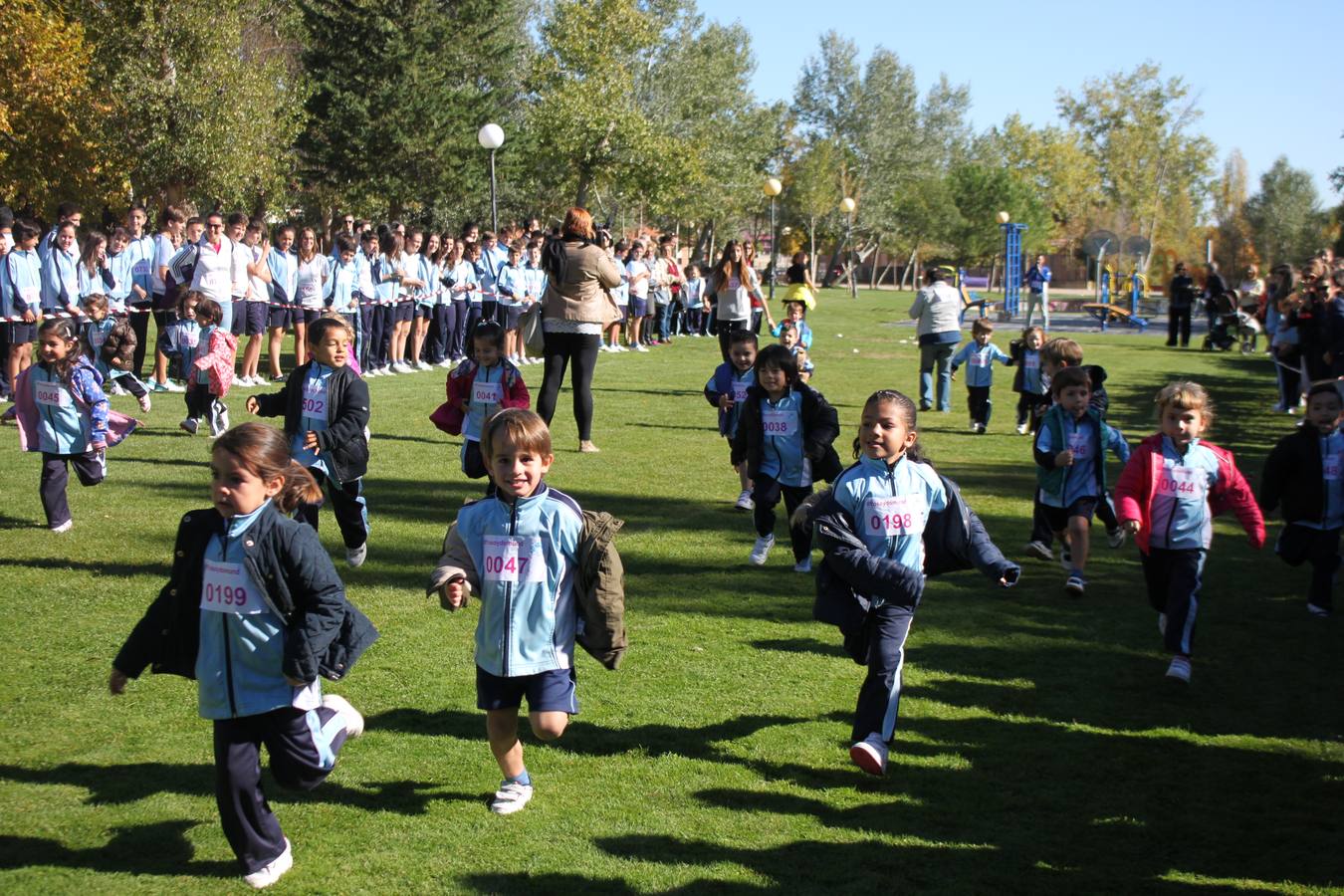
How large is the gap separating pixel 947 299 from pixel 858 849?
13.7 metres

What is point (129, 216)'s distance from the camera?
17891mm

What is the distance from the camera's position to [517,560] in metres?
4.73

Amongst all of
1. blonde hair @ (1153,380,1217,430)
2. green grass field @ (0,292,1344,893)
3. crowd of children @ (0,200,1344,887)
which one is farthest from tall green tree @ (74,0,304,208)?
blonde hair @ (1153,380,1217,430)

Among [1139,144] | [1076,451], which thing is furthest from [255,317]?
[1139,144]

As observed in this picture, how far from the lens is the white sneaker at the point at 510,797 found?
4.82 metres

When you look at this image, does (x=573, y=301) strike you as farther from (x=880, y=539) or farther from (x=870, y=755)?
(x=870, y=755)

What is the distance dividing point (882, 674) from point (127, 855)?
2.95 meters

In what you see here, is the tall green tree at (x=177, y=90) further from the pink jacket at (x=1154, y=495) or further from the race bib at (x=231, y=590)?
the race bib at (x=231, y=590)

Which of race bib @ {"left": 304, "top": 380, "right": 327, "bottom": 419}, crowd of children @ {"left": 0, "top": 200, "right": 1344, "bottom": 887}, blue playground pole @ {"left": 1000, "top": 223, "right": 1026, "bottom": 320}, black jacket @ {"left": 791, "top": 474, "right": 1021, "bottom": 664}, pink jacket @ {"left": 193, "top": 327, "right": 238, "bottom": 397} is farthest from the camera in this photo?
blue playground pole @ {"left": 1000, "top": 223, "right": 1026, "bottom": 320}

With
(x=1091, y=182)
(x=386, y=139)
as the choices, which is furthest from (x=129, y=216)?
(x=1091, y=182)

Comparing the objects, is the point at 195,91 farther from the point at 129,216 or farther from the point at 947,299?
the point at 947,299

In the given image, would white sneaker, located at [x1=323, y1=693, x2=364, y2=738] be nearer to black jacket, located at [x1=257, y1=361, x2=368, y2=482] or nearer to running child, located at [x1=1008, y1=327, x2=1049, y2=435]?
black jacket, located at [x1=257, y1=361, x2=368, y2=482]

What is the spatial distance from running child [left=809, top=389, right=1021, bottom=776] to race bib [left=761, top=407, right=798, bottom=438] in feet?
9.42

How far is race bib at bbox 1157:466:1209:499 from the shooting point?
6.64 meters
